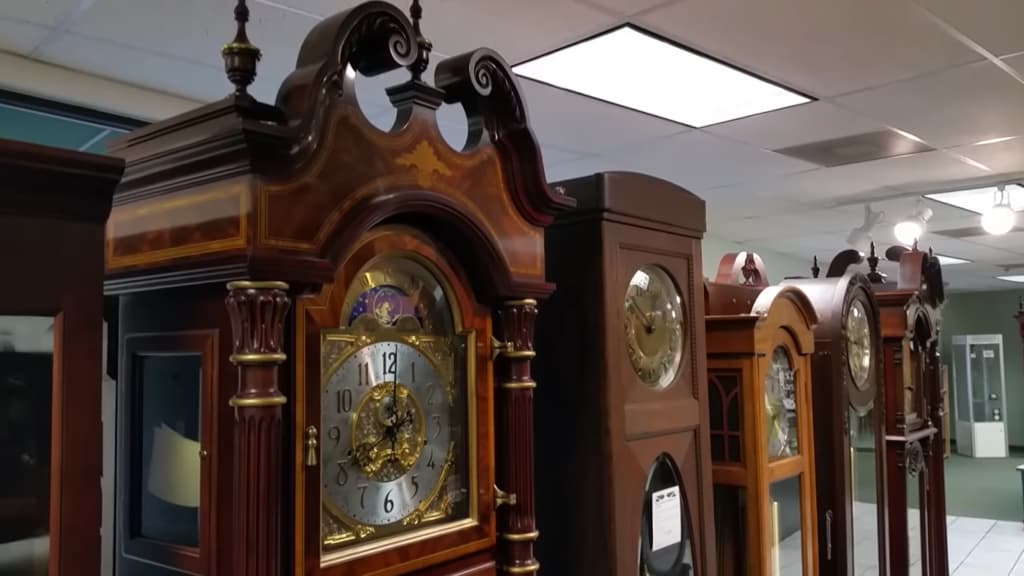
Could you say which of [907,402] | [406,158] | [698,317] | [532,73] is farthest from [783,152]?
[406,158]

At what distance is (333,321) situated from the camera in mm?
1075

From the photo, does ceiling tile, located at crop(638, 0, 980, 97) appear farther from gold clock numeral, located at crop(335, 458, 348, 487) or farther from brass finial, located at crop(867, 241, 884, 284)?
gold clock numeral, located at crop(335, 458, 348, 487)

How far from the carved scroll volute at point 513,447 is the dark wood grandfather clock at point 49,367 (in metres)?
0.62

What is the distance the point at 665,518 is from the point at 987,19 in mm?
1581

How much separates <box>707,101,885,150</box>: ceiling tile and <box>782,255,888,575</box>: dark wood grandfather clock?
69cm

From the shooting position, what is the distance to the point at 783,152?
372 cm

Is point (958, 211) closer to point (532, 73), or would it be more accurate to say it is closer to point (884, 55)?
point (884, 55)

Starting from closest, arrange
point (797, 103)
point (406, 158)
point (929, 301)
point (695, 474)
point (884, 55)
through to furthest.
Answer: point (406, 158), point (695, 474), point (884, 55), point (797, 103), point (929, 301)

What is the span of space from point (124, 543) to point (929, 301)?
10.9 feet

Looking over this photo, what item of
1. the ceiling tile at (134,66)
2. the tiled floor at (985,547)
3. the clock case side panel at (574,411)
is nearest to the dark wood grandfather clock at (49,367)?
the clock case side panel at (574,411)

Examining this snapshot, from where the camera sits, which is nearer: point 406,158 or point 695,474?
point 406,158

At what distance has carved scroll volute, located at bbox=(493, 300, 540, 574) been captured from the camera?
1.30 m

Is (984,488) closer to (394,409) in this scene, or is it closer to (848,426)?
(848,426)

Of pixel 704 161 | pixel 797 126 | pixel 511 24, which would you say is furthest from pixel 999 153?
pixel 511 24
